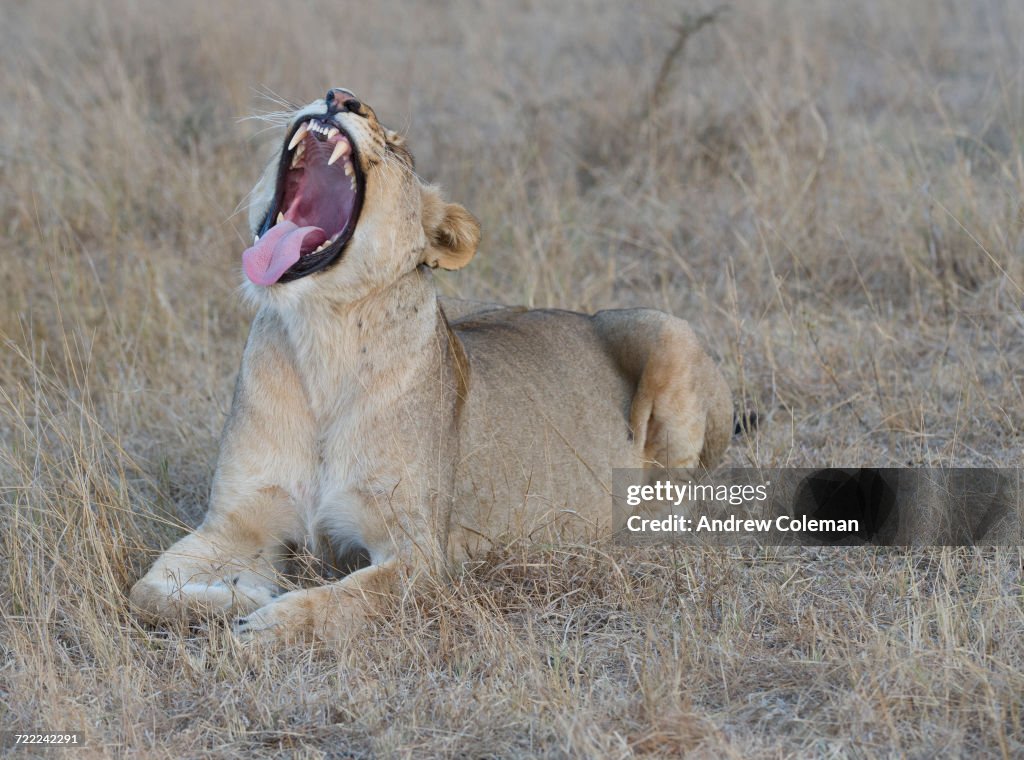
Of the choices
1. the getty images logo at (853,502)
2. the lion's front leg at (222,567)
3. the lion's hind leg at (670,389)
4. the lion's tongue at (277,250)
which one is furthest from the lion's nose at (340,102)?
the getty images logo at (853,502)

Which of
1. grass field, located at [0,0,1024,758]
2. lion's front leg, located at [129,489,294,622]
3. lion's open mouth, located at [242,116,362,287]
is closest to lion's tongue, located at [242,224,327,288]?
lion's open mouth, located at [242,116,362,287]

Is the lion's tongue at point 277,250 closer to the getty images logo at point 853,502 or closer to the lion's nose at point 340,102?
the lion's nose at point 340,102

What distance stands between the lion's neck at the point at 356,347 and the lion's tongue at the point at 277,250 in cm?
15

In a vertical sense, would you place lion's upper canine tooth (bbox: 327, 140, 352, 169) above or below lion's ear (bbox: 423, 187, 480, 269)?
above

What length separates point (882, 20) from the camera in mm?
10523

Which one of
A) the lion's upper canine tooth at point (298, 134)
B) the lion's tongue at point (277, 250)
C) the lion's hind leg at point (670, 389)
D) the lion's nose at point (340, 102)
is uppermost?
the lion's nose at point (340, 102)

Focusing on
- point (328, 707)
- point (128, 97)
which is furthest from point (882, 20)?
point (328, 707)

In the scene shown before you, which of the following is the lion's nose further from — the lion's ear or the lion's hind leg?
the lion's hind leg

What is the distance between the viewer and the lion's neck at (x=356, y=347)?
3.89 m

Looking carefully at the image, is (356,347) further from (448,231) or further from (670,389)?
(670,389)
